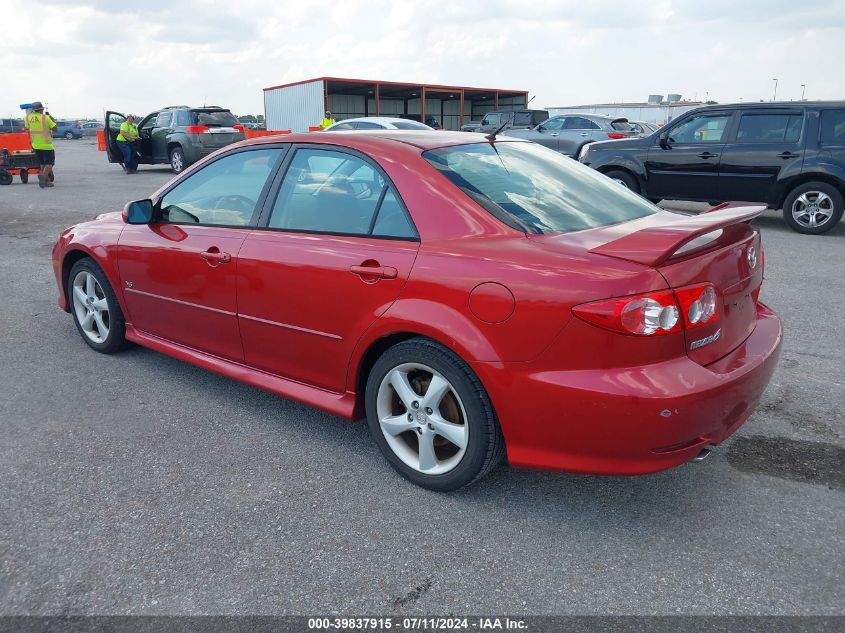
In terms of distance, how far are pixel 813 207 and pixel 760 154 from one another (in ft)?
3.30

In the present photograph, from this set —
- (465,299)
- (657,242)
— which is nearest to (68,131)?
(465,299)

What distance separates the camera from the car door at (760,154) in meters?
9.00

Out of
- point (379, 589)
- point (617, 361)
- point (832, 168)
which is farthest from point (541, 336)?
point (832, 168)

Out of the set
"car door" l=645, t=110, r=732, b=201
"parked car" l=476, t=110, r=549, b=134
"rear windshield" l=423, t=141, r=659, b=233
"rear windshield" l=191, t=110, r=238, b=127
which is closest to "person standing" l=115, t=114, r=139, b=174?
"rear windshield" l=191, t=110, r=238, b=127

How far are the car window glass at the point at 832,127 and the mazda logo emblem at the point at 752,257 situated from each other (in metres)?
7.38

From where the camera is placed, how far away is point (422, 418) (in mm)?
2828

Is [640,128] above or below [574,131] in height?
above

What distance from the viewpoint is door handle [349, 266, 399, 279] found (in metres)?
2.78

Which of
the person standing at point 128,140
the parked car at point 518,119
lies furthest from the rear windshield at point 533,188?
the parked car at point 518,119

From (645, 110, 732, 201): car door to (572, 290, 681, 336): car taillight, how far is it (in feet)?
26.9

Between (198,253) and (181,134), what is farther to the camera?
(181,134)

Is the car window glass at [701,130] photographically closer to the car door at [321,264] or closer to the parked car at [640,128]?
the car door at [321,264]

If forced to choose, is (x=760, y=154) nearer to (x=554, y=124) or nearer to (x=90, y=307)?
(x=90, y=307)

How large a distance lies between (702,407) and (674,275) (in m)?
0.47
